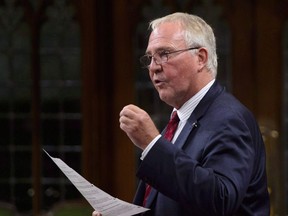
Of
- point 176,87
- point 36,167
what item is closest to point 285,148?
point 36,167

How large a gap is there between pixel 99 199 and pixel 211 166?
350 millimetres

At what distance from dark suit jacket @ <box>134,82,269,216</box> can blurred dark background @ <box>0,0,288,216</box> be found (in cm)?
199

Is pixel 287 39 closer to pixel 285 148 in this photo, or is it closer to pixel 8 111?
pixel 285 148

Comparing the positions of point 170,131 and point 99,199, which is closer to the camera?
point 99,199

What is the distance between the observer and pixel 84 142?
4.21m

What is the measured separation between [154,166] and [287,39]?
7.72 ft

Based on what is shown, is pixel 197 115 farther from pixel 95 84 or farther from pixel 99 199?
pixel 95 84

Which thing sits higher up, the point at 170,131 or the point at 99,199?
the point at 170,131

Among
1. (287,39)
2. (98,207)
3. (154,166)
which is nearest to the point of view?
(154,166)

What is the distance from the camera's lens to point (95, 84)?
4172mm

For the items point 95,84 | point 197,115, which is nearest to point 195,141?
point 197,115

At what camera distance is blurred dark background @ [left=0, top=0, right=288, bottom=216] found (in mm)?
4090

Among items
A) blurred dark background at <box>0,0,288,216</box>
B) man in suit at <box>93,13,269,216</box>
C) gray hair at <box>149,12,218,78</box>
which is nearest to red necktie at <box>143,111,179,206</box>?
man in suit at <box>93,13,269,216</box>

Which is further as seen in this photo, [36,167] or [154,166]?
[36,167]
